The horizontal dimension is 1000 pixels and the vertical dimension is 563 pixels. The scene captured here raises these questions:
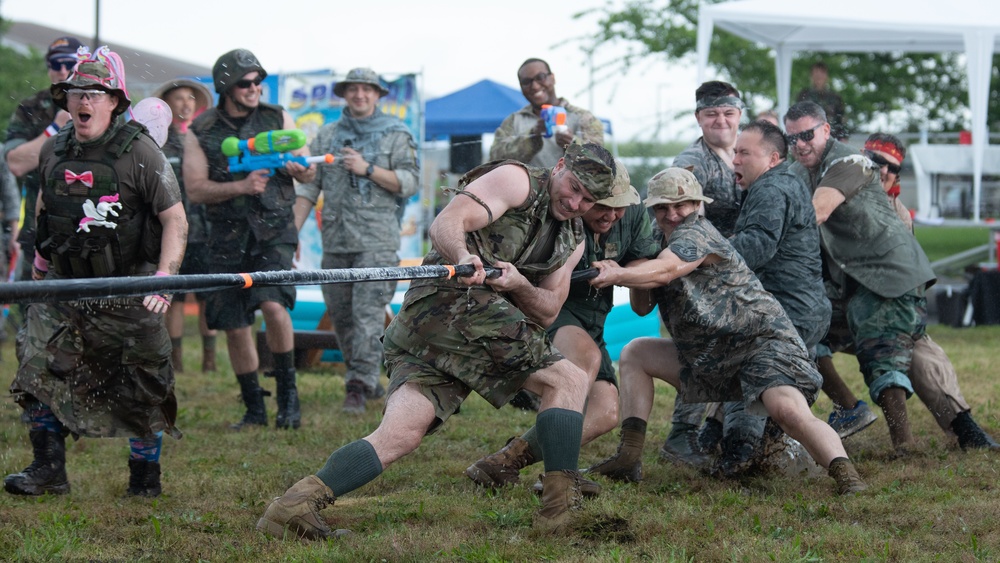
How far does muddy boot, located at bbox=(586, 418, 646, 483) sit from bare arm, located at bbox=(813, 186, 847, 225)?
63.7 inches

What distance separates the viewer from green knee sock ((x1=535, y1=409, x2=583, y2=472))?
4.50 meters

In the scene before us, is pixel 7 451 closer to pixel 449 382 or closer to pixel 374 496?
pixel 374 496

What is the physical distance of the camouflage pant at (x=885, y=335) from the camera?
6145mm

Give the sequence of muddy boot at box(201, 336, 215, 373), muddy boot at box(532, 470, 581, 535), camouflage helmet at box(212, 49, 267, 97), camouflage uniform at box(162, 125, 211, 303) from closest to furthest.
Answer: muddy boot at box(532, 470, 581, 535) < camouflage helmet at box(212, 49, 267, 97) < camouflage uniform at box(162, 125, 211, 303) < muddy boot at box(201, 336, 215, 373)

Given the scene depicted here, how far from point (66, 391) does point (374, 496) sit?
1485 mm

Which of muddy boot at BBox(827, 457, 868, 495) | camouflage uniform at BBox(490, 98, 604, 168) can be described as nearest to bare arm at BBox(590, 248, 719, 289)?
muddy boot at BBox(827, 457, 868, 495)

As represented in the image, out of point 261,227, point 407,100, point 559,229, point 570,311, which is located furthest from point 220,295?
point 407,100

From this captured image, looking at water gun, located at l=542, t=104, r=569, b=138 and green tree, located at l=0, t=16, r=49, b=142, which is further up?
green tree, located at l=0, t=16, r=49, b=142

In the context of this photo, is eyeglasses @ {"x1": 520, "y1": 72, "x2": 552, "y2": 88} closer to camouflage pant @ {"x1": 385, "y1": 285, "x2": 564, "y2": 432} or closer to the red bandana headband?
the red bandana headband

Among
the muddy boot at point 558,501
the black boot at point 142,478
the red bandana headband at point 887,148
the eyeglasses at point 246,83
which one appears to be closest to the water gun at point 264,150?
the eyeglasses at point 246,83

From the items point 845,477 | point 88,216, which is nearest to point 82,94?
point 88,216

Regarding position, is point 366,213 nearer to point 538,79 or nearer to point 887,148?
point 538,79

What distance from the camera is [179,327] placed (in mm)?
9539

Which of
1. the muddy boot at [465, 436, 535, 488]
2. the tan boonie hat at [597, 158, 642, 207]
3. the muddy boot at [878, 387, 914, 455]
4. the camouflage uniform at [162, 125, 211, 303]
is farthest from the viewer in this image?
the camouflage uniform at [162, 125, 211, 303]
